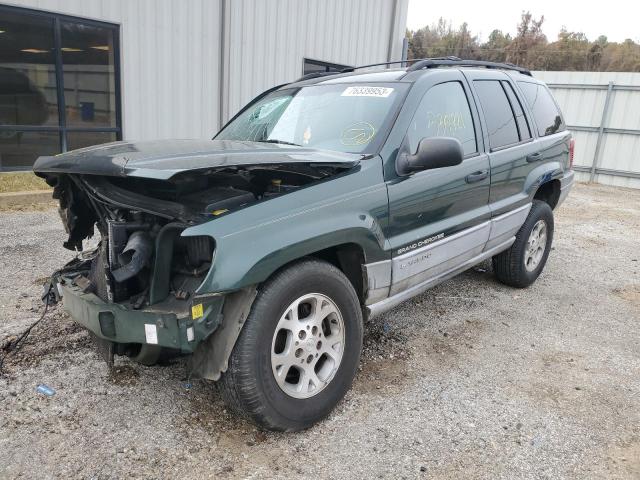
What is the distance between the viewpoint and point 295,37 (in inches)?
440

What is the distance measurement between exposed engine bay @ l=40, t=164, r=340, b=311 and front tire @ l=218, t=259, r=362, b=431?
391mm

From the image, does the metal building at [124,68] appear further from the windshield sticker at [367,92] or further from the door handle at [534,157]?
the door handle at [534,157]

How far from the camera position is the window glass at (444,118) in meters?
3.41

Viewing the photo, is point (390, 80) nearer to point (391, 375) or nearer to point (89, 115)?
point (391, 375)

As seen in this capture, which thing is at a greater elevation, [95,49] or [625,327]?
[95,49]

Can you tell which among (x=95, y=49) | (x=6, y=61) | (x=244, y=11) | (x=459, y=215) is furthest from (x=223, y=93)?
(x=459, y=215)

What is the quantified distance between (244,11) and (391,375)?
8688 millimetres

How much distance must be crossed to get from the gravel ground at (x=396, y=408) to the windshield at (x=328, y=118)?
4.82 ft

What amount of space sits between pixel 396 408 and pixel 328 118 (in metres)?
1.91

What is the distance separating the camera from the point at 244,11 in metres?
10.0

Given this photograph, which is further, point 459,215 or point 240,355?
point 459,215

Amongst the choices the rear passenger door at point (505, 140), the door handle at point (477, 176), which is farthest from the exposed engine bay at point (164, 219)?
the rear passenger door at point (505, 140)

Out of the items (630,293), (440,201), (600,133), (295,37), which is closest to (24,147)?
(295,37)

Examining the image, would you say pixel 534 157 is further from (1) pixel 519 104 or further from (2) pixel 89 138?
(2) pixel 89 138
